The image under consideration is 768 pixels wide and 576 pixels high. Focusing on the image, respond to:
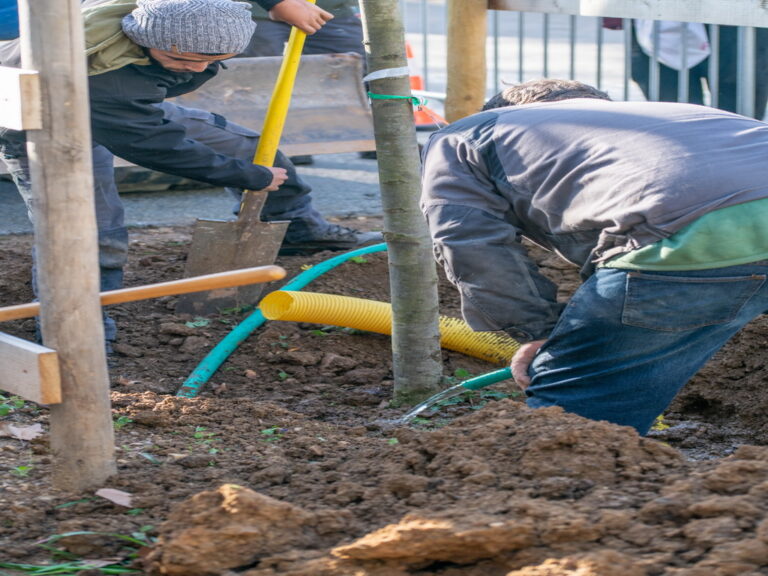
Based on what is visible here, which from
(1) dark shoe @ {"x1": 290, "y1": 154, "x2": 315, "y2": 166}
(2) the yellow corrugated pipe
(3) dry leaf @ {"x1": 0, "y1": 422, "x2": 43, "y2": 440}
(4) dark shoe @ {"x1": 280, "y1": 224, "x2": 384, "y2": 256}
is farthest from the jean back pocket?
(1) dark shoe @ {"x1": 290, "y1": 154, "x2": 315, "y2": 166}

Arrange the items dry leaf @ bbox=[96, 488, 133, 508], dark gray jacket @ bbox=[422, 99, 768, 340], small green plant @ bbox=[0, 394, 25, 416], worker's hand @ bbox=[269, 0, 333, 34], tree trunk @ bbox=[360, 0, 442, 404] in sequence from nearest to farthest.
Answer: dry leaf @ bbox=[96, 488, 133, 508] → dark gray jacket @ bbox=[422, 99, 768, 340] → small green plant @ bbox=[0, 394, 25, 416] → tree trunk @ bbox=[360, 0, 442, 404] → worker's hand @ bbox=[269, 0, 333, 34]

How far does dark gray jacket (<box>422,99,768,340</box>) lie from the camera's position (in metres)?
2.60

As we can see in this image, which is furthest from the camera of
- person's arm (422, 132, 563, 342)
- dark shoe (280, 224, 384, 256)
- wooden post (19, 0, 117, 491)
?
dark shoe (280, 224, 384, 256)

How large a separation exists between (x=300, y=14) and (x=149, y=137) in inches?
31.8

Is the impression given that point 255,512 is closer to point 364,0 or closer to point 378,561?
point 378,561

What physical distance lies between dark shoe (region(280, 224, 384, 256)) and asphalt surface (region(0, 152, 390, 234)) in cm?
87

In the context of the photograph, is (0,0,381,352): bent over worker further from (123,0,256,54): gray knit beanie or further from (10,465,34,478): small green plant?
(10,465,34,478): small green plant

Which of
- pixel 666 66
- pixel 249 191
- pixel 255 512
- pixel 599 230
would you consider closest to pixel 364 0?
pixel 599 230

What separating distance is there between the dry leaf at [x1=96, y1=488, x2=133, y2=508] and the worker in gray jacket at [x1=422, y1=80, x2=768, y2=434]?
1.08 meters

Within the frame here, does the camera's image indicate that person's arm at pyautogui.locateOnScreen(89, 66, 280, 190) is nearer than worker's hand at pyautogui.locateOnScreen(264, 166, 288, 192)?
Yes

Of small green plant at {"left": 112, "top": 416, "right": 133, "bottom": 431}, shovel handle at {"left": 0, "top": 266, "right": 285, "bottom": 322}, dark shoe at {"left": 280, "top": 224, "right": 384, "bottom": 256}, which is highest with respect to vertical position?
shovel handle at {"left": 0, "top": 266, "right": 285, "bottom": 322}

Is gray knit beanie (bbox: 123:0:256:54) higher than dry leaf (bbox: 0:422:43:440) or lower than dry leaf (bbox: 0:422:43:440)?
higher

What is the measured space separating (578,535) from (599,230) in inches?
38.3

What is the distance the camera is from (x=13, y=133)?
13.5ft
